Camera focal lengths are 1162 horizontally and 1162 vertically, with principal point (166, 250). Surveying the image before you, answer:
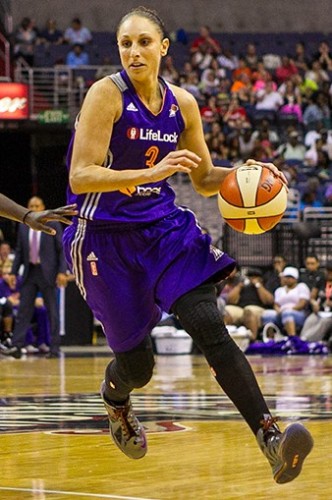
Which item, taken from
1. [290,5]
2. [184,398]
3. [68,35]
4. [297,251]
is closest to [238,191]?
[184,398]

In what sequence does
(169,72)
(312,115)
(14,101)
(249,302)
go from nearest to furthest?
(249,302)
(14,101)
(312,115)
(169,72)

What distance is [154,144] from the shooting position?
4.90 metres

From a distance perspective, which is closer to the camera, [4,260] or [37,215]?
[37,215]

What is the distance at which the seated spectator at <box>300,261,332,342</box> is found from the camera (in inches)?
619

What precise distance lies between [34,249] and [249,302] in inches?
142

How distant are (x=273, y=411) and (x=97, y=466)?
8.07 feet

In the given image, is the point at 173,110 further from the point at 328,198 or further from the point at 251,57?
the point at 251,57

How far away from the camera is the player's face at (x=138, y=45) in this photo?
4895mm

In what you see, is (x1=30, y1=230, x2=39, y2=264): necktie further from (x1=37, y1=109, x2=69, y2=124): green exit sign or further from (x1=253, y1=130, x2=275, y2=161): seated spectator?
(x1=253, y1=130, x2=275, y2=161): seated spectator

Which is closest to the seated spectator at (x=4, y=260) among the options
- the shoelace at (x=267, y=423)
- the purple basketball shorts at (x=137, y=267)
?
the purple basketball shorts at (x=137, y=267)

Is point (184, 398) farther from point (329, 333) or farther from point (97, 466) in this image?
point (329, 333)

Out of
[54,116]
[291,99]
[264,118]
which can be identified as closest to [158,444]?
[54,116]

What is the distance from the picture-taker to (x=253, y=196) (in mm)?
5051

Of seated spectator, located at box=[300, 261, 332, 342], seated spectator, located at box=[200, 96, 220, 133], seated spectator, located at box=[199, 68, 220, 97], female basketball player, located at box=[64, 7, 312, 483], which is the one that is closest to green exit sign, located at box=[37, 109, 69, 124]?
seated spectator, located at box=[200, 96, 220, 133]
